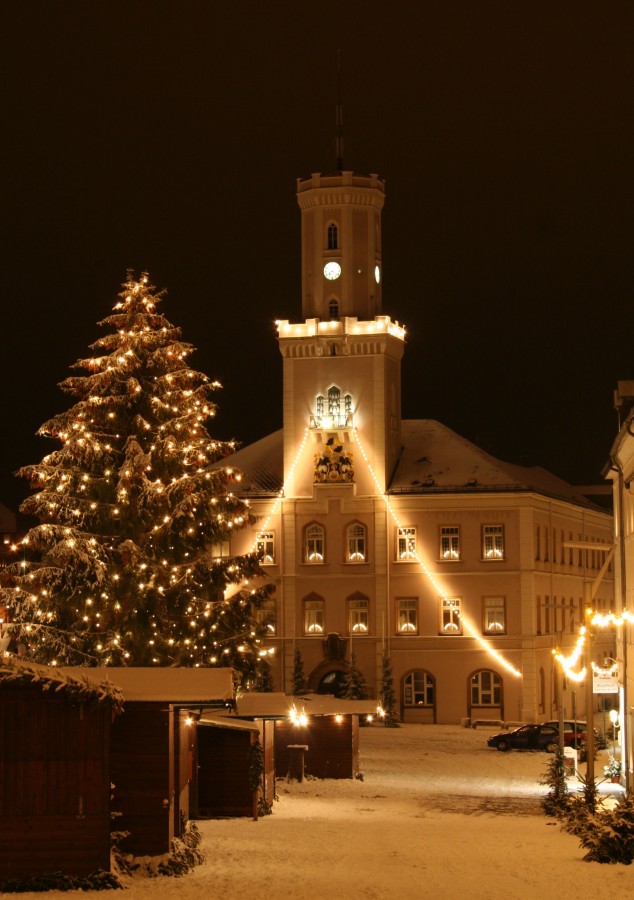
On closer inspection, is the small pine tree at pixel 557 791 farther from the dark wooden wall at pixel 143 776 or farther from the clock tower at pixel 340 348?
the clock tower at pixel 340 348

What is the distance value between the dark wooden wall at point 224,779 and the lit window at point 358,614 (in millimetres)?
37863

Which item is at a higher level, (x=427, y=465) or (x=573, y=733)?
(x=427, y=465)

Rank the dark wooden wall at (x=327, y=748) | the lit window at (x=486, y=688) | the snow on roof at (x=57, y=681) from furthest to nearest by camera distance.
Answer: the lit window at (x=486, y=688) → the dark wooden wall at (x=327, y=748) → the snow on roof at (x=57, y=681)

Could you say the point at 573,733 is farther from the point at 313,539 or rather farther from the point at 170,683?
the point at 170,683

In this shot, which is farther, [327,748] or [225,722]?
[327,748]

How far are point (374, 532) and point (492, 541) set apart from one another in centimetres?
535

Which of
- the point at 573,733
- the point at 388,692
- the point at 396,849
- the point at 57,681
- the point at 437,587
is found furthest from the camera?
the point at 437,587

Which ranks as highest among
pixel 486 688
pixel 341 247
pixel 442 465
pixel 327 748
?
pixel 341 247

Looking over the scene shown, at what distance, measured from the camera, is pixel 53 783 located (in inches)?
866

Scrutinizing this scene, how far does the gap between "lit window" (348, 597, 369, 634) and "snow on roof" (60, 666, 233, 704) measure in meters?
42.7

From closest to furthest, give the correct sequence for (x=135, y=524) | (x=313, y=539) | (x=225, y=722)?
(x=225, y=722), (x=135, y=524), (x=313, y=539)

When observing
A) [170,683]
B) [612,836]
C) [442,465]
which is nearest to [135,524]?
[170,683]

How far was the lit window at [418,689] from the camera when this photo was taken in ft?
222

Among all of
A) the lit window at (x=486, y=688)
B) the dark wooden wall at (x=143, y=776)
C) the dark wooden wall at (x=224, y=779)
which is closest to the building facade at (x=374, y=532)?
the lit window at (x=486, y=688)
